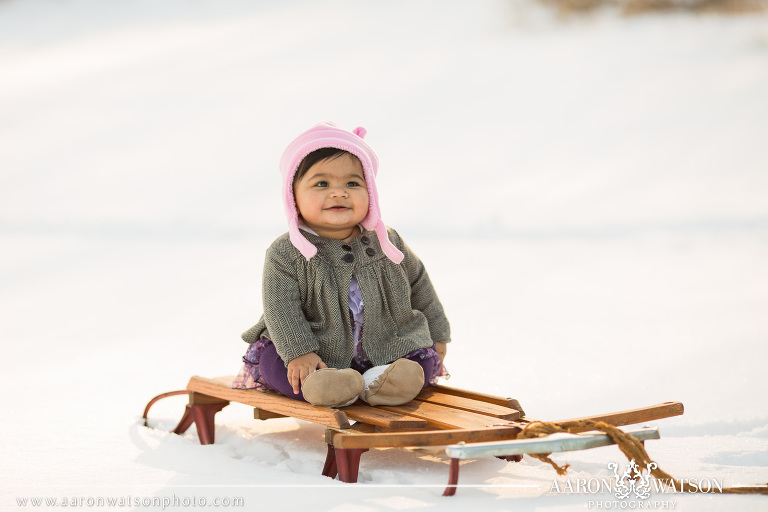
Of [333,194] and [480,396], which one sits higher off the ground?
[333,194]

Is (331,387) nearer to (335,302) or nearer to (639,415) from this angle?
(335,302)

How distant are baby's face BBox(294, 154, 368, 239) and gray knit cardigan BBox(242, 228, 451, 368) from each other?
0.10m

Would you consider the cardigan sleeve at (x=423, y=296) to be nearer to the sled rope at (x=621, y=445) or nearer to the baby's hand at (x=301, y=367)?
the baby's hand at (x=301, y=367)

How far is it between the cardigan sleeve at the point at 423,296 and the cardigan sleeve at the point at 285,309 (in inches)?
15.6

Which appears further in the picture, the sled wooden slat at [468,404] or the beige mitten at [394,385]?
the beige mitten at [394,385]

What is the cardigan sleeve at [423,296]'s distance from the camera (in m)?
2.79

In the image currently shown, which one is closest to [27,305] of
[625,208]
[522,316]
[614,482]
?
[522,316]

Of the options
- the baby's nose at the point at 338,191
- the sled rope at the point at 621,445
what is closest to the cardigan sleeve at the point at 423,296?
the baby's nose at the point at 338,191

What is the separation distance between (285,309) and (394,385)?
0.40 m

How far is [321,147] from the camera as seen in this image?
2.56 m

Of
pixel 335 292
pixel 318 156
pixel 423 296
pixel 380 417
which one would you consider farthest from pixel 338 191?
pixel 380 417

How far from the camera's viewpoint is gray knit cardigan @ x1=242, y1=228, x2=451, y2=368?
2.55m

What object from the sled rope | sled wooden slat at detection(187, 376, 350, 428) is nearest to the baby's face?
sled wooden slat at detection(187, 376, 350, 428)

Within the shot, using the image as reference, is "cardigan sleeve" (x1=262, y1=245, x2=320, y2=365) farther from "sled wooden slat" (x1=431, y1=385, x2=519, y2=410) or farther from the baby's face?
"sled wooden slat" (x1=431, y1=385, x2=519, y2=410)
